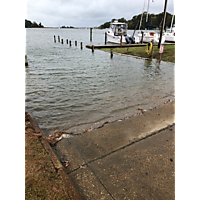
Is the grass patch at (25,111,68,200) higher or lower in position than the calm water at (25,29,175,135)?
lower

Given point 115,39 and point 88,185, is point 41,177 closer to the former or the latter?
point 88,185

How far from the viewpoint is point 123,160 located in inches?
111

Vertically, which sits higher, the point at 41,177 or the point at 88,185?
the point at 41,177

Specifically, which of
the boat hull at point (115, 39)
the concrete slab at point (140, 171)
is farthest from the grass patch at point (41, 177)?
the boat hull at point (115, 39)

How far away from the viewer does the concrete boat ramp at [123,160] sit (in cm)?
227

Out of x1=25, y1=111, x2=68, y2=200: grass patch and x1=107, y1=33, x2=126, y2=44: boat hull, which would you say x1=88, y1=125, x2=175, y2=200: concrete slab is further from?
x1=107, y1=33, x2=126, y2=44: boat hull

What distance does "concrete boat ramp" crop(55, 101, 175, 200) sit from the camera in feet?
7.45

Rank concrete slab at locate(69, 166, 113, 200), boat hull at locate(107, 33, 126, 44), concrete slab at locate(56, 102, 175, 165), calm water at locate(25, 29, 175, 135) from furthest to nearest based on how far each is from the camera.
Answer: boat hull at locate(107, 33, 126, 44) → calm water at locate(25, 29, 175, 135) → concrete slab at locate(56, 102, 175, 165) → concrete slab at locate(69, 166, 113, 200)

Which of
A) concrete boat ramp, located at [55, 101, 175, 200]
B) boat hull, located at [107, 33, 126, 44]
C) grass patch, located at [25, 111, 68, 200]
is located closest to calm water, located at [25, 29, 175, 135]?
concrete boat ramp, located at [55, 101, 175, 200]

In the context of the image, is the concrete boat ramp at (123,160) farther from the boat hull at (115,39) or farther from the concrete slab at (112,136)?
the boat hull at (115,39)

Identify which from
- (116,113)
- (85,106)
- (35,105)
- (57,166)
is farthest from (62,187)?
(35,105)

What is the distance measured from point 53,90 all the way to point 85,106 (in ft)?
8.60

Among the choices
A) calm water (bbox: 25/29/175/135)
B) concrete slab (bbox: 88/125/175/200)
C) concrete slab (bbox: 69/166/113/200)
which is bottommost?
Answer: concrete slab (bbox: 69/166/113/200)

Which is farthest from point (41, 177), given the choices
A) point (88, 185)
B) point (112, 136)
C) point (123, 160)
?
point (112, 136)
